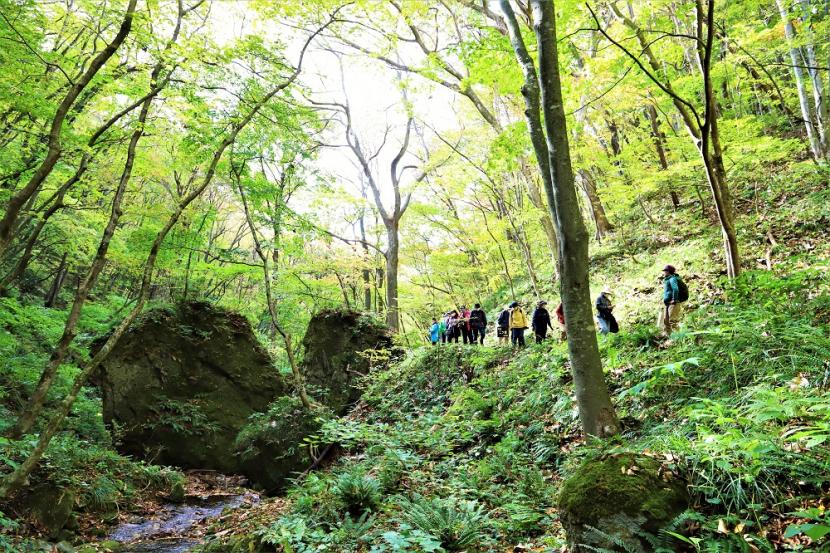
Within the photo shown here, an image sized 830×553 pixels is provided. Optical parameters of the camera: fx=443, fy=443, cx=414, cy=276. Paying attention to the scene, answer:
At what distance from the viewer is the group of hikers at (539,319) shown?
828cm

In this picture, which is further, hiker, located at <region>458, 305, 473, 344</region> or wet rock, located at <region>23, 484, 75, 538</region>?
hiker, located at <region>458, 305, 473, 344</region>

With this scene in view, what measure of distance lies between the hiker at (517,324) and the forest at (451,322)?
0.09 meters

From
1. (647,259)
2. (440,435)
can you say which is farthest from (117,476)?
(647,259)

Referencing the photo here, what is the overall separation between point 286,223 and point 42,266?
1489cm

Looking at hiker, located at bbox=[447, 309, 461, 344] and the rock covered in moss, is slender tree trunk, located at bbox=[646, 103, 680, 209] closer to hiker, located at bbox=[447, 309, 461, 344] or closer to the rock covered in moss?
hiker, located at bbox=[447, 309, 461, 344]

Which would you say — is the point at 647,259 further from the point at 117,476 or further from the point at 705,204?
the point at 117,476

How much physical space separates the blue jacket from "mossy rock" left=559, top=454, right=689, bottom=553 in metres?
5.78

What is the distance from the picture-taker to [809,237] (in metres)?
9.59

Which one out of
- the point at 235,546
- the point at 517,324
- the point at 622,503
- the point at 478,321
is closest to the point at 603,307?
the point at 517,324

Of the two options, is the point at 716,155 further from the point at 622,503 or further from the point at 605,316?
the point at 622,503

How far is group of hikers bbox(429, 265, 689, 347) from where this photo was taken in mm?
8281

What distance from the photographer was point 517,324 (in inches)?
486

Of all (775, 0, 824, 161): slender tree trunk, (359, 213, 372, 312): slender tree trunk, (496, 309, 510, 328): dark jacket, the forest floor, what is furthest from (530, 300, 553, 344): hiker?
(359, 213, 372, 312): slender tree trunk

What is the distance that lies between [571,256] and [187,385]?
42.0ft
